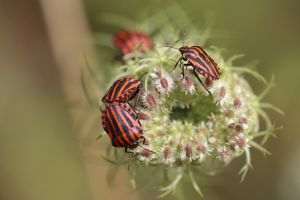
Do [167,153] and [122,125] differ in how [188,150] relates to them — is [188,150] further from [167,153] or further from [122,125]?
[122,125]

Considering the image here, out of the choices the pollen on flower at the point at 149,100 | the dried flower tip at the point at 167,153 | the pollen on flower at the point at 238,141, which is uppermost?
the pollen on flower at the point at 149,100

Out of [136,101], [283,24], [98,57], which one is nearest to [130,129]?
[136,101]

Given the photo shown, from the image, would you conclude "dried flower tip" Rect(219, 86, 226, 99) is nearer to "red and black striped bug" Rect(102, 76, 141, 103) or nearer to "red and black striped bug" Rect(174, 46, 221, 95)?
"red and black striped bug" Rect(174, 46, 221, 95)

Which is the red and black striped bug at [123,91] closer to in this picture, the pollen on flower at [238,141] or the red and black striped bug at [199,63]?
the red and black striped bug at [199,63]

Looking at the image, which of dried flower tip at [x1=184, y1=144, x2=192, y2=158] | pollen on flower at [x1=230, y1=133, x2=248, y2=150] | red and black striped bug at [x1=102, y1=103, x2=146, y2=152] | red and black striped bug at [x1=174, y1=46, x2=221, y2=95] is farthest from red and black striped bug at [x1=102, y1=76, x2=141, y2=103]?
pollen on flower at [x1=230, y1=133, x2=248, y2=150]

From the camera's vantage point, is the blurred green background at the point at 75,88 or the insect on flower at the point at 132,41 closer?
the insect on flower at the point at 132,41

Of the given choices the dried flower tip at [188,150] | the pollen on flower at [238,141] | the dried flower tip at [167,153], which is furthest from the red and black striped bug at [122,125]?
A: the pollen on flower at [238,141]
